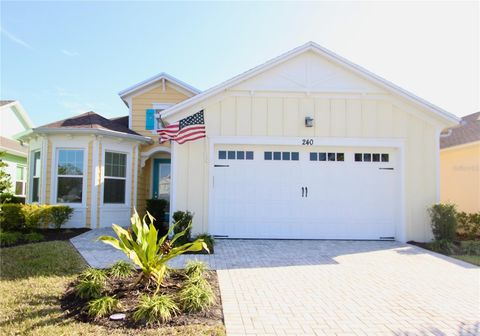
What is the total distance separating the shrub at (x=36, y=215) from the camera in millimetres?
8664

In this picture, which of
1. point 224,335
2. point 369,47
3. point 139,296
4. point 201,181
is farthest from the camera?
point 369,47

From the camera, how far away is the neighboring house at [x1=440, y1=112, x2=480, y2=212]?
11.0m

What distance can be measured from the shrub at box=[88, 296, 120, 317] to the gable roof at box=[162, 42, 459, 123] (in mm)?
5717

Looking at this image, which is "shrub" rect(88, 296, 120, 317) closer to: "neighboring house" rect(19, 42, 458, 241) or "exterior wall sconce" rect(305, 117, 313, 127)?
"neighboring house" rect(19, 42, 458, 241)

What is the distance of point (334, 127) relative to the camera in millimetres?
8773

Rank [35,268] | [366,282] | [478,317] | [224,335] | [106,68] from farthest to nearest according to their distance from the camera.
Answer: [106,68]
[35,268]
[366,282]
[478,317]
[224,335]

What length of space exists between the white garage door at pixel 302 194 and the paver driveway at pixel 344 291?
1.24 metres

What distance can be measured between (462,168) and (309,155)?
726 centimetres

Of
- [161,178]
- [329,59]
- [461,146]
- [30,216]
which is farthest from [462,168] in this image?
[30,216]

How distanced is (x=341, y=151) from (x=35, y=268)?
800cm

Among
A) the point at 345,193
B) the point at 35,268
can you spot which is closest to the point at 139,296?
the point at 35,268

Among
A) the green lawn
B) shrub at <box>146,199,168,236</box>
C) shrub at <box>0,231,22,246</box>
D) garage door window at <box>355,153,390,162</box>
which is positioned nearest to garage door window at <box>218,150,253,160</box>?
shrub at <box>146,199,168,236</box>

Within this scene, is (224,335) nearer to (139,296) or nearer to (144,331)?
(144,331)

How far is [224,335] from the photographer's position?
3.06 meters
